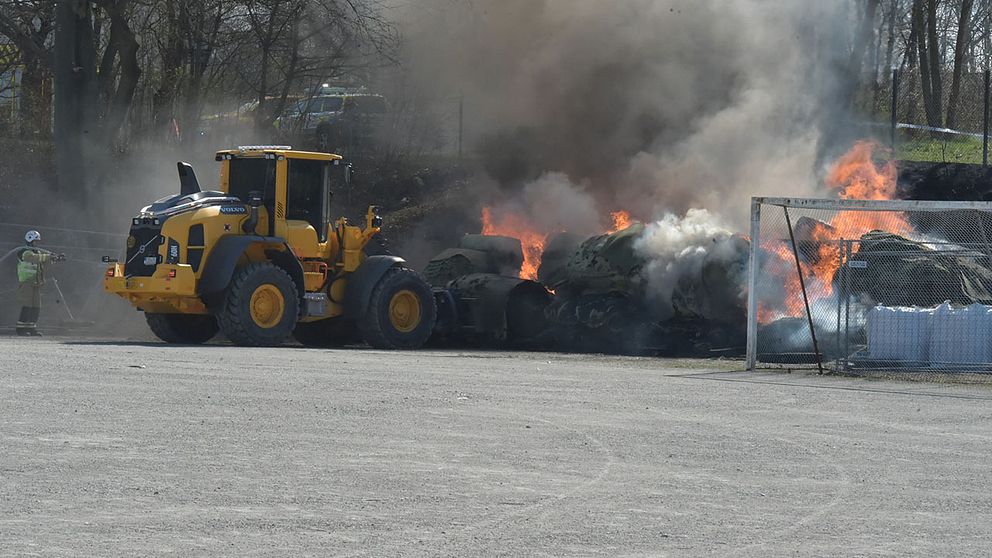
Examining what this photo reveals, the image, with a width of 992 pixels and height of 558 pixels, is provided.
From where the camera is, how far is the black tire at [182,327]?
20875 millimetres

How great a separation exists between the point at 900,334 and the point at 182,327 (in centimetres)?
1016

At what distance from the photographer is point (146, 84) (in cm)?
3631

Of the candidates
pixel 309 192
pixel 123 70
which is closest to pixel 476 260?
pixel 309 192

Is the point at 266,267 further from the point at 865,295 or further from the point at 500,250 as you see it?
the point at 865,295

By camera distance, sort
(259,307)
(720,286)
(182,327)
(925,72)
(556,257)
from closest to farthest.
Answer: (259,307) < (720,286) < (182,327) < (556,257) < (925,72)

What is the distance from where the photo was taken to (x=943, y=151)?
2991cm

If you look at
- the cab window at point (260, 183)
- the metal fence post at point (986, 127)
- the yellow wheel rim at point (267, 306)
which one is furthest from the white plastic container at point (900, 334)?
the metal fence post at point (986, 127)

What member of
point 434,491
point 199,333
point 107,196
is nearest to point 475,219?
point 107,196

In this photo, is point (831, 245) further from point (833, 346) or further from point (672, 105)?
point (672, 105)

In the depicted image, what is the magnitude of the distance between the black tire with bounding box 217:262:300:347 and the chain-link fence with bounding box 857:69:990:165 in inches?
601

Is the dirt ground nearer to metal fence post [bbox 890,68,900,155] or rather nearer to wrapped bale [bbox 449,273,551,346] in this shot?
wrapped bale [bbox 449,273,551,346]

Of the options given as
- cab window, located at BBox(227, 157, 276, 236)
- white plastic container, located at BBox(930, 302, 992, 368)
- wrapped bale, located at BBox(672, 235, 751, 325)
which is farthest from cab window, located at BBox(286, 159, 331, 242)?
white plastic container, located at BBox(930, 302, 992, 368)

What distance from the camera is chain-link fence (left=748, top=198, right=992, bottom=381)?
17.4m

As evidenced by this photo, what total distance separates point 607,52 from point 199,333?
10743mm
